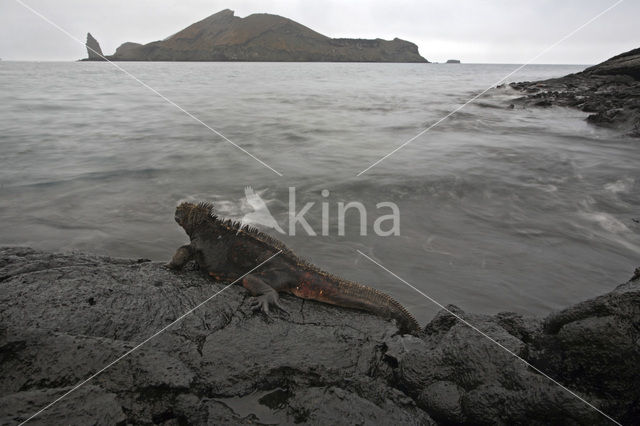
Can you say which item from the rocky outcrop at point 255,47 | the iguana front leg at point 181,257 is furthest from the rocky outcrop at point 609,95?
the rocky outcrop at point 255,47

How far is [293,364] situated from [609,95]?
27.6 m

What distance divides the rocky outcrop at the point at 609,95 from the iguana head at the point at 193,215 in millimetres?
18452

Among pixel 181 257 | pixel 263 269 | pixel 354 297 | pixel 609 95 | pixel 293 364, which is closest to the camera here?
pixel 293 364

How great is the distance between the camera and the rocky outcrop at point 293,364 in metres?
2.51

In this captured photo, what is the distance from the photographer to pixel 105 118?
19.3m

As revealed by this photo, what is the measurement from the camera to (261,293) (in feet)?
13.1

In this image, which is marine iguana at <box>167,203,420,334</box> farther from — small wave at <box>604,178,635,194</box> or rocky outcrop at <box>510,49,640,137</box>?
rocky outcrop at <box>510,49,640,137</box>

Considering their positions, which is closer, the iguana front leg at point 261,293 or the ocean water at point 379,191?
the iguana front leg at point 261,293

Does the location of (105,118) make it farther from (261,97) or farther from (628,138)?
(628,138)

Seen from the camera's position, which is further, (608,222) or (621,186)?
(621,186)

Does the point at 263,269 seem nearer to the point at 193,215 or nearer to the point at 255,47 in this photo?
the point at 193,215

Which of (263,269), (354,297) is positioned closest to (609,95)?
(354,297)

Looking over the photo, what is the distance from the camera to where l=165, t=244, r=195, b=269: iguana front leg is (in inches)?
175

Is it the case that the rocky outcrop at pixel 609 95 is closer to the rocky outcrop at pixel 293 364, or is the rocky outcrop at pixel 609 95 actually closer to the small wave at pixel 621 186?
the small wave at pixel 621 186
